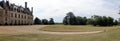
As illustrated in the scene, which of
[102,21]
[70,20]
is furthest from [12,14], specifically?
[70,20]

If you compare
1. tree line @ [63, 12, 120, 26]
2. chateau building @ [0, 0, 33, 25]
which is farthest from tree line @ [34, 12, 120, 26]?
chateau building @ [0, 0, 33, 25]

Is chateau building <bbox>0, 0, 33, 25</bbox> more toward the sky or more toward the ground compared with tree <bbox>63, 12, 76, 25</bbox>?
more toward the sky

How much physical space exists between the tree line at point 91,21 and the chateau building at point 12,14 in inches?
1453

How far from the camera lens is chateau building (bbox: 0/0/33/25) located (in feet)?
249

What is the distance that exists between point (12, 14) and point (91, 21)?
53196 mm

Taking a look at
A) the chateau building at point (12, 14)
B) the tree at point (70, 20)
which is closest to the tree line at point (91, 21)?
the tree at point (70, 20)

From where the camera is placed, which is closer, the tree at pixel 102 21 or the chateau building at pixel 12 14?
the chateau building at pixel 12 14

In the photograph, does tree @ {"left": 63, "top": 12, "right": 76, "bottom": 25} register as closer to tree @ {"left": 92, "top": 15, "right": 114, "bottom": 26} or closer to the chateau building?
tree @ {"left": 92, "top": 15, "right": 114, "bottom": 26}

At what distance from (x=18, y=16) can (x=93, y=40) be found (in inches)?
2606

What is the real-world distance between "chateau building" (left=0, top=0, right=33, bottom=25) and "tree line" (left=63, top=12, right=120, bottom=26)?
3690 centimetres

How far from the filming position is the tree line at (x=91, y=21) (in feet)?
387

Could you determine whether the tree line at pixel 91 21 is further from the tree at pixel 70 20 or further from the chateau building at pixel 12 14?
the chateau building at pixel 12 14

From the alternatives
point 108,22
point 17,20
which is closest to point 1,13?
point 17,20

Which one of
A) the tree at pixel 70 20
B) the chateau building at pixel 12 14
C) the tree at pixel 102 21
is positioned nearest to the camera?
the chateau building at pixel 12 14
